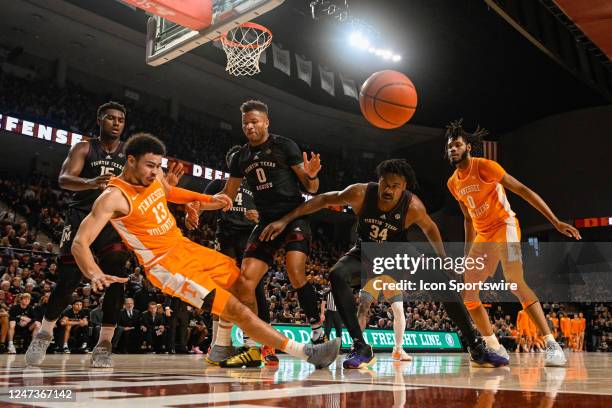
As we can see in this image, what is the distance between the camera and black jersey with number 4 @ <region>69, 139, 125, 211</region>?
4508mm

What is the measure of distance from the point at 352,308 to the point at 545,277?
20699 mm

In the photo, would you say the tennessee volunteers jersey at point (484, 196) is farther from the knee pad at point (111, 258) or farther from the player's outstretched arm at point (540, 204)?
the knee pad at point (111, 258)

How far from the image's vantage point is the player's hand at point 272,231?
4.02 m

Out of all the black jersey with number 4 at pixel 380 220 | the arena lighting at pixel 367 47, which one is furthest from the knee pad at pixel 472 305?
the arena lighting at pixel 367 47

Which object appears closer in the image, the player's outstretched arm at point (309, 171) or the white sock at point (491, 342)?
the player's outstretched arm at point (309, 171)

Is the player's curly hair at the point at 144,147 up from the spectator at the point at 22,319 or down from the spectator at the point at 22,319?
up

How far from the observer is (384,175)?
423cm

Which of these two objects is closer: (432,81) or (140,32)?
(140,32)

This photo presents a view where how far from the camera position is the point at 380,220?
4383 mm

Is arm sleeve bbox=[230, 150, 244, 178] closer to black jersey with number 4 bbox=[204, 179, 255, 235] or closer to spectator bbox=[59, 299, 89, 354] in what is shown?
black jersey with number 4 bbox=[204, 179, 255, 235]

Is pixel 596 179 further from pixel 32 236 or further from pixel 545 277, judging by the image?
pixel 32 236

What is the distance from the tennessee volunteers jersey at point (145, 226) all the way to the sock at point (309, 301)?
4.53ft

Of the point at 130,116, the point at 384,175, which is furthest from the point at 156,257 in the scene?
the point at 130,116

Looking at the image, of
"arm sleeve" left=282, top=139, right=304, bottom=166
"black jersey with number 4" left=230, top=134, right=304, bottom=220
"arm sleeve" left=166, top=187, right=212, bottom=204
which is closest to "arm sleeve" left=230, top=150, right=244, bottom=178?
"black jersey with number 4" left=230, top=134, right=304, bottom=220
